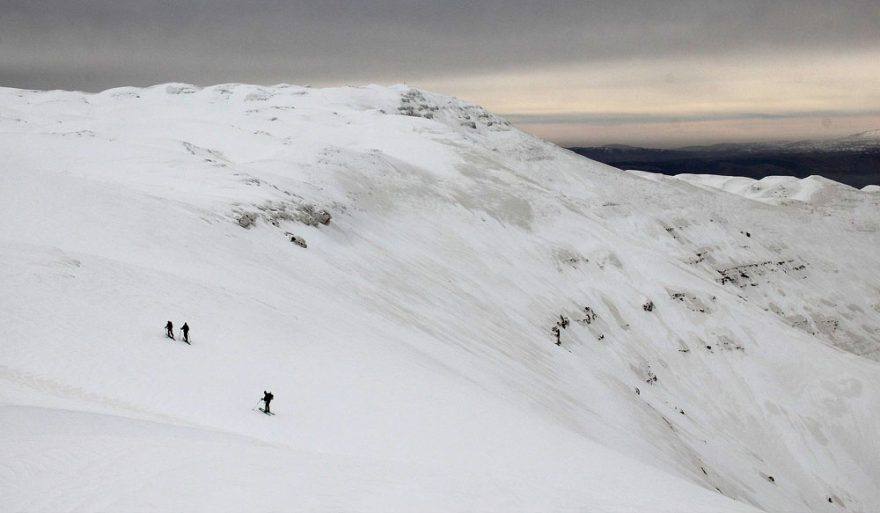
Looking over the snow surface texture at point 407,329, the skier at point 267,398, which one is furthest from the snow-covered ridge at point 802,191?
the skier at point 267,398

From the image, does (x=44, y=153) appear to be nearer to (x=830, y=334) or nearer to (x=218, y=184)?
(x=218, y=184)

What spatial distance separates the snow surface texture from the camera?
45.3ft

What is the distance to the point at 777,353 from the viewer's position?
72.7 meters

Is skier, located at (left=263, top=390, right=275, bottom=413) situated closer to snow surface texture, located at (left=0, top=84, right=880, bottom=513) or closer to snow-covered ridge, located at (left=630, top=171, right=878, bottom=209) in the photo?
snow surface texture, located at (left=0, top=84, right=880, bottom=513)

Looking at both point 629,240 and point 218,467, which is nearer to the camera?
point 218,467

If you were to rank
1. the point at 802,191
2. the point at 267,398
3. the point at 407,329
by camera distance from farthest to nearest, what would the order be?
1. the point at 802,191
2. the point at 407,329
3. the point at 267,398

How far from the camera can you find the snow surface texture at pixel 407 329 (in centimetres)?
1380

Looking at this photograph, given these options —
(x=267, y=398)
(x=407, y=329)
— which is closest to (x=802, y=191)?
(x=407, y=329)

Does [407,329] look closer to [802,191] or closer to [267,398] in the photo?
[267,398]

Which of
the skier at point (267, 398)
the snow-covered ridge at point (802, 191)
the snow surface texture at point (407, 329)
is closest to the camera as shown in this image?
the snow surface texture at point (407, 329)

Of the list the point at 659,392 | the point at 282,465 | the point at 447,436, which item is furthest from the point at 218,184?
the point at 659,392

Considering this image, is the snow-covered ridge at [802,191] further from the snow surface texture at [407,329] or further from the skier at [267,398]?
the skier at [267,398]

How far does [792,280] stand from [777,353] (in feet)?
104

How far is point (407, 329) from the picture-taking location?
3684 cm
